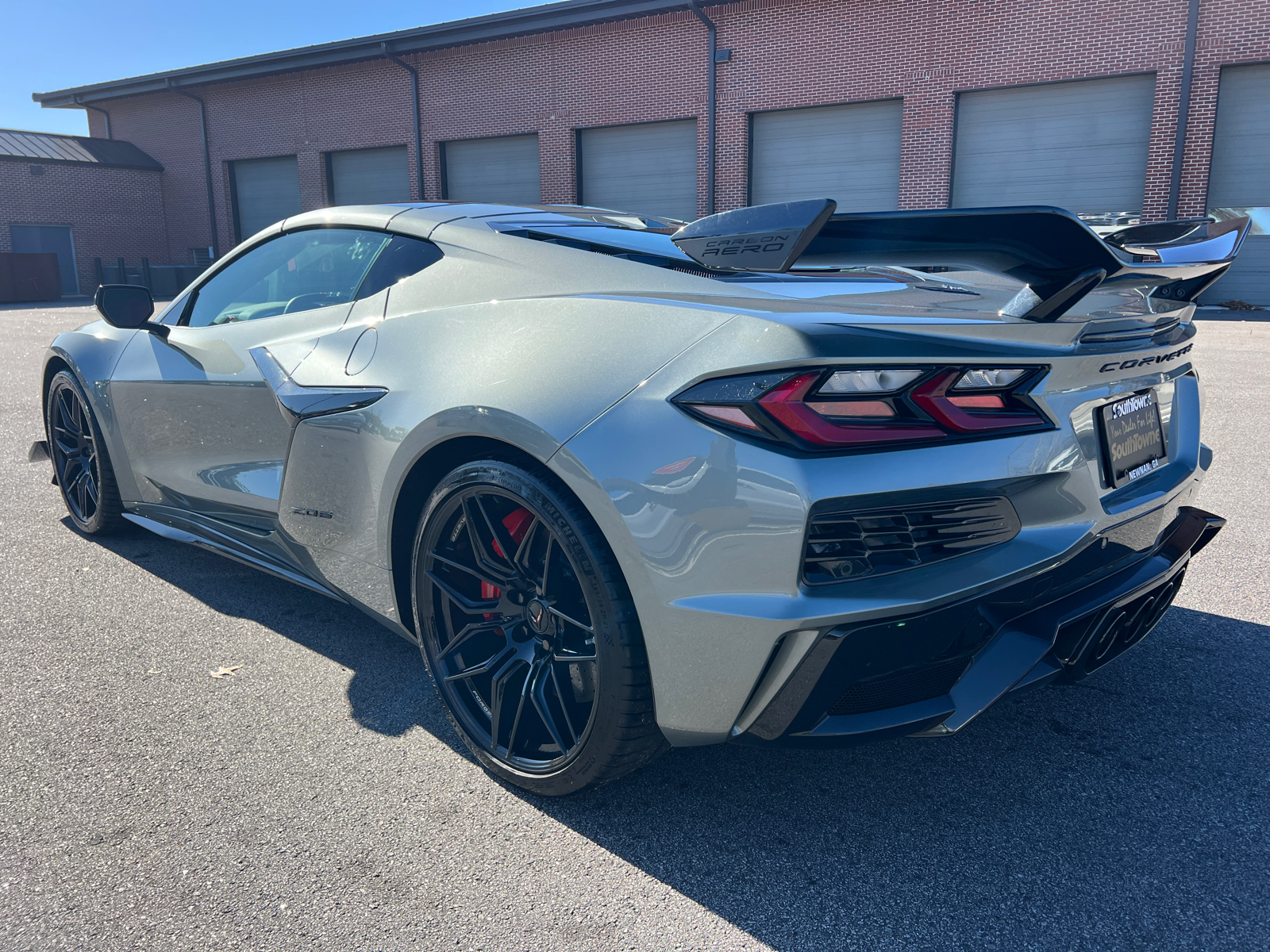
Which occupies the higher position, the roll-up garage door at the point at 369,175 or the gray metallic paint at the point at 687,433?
the roll-up garage door at the point at 369,175

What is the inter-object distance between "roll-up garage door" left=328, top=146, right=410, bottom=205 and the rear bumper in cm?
2607

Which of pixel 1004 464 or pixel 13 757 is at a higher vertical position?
pixel 1004 464

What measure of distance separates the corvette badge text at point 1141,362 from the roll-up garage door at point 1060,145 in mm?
17576

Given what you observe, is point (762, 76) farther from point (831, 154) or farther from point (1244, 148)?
point (1244, 148)

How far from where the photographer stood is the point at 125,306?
3615 mm

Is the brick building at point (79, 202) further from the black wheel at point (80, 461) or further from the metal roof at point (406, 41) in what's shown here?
the black wheel at point (80, 461)

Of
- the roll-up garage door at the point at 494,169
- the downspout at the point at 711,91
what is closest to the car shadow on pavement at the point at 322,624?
the downspout at the point at 711,91

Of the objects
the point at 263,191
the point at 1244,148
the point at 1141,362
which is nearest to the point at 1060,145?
the point at 1244,148

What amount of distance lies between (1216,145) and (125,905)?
816 inches

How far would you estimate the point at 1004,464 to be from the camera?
1841 mm

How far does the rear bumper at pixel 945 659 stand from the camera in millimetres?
1766

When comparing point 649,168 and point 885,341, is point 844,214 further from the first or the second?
point 649,168

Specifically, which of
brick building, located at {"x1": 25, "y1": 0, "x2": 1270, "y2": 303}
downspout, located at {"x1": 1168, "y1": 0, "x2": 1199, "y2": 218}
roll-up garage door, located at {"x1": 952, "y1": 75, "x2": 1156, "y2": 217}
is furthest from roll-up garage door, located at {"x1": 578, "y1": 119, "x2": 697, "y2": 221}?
downspout, located at {"x1": 1168, "y1": 0, "x2": 1199, "y2": 218}

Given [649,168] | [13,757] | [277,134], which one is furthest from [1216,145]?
[277,134]
